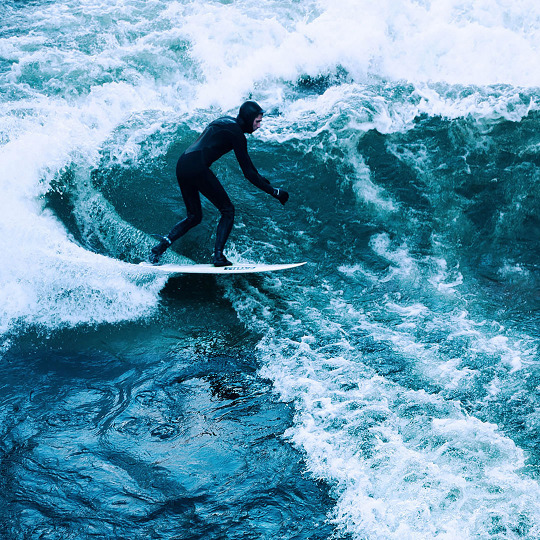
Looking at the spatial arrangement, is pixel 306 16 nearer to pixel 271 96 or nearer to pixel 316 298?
pixel 271 96

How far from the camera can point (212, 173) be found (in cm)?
681

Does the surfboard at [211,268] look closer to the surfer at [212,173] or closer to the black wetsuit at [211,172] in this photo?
the surfer at [212,173]

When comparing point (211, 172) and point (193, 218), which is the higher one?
point (211, 172)

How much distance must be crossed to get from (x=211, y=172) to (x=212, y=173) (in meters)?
0.03

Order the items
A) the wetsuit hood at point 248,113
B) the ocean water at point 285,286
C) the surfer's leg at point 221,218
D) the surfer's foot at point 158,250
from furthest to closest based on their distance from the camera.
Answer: the surfer's foot at point 158,250 < the surfer's leg at point 221,218 < the wetsuit hood at point 248,113 < the ocean water at point 285,286

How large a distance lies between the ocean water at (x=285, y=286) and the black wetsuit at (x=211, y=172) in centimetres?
67

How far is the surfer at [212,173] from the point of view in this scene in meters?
6.55

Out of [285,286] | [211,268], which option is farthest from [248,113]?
[285,286]

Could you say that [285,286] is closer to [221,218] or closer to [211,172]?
[221,218]

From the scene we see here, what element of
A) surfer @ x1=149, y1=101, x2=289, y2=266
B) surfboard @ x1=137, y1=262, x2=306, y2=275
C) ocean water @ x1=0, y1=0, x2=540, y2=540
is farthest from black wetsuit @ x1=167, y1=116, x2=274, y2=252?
ocean water @ x1=0, y1=0, x2=540, y2=540

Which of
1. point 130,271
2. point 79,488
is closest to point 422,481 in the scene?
point 79,488

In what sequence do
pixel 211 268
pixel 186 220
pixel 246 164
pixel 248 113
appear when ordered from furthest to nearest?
pixel 186 220 < pixel 211 268 < pixel 246 164 < pixel 248 113

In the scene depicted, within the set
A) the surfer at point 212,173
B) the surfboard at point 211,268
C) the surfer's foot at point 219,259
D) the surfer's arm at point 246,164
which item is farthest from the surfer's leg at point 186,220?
the surfer's arm at point 246,164

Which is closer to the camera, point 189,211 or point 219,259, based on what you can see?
point 219,259
